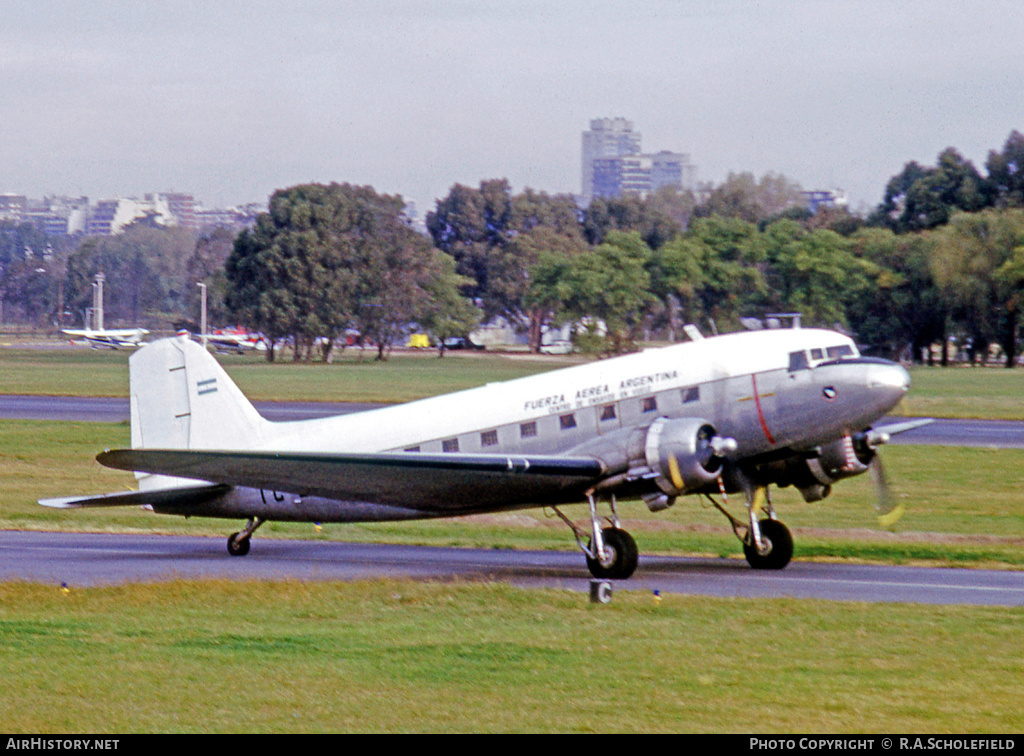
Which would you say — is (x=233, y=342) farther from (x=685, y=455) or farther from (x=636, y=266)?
(x=685, y=455)

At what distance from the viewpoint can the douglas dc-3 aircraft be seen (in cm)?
1975

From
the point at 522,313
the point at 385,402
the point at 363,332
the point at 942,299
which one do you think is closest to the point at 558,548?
the point at 385,402

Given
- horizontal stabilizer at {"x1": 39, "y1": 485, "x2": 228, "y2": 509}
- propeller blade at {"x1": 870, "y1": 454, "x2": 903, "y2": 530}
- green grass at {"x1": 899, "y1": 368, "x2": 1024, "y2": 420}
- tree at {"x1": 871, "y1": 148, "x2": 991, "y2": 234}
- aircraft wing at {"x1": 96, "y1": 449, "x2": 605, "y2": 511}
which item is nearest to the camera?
aircraft wing at {"x1": 96, "y1": 449, "x2": 605, "y2": 511}

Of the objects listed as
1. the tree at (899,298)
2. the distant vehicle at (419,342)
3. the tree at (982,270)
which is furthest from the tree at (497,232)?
the tree at (982,270)

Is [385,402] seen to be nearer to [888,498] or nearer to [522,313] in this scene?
[888,498]

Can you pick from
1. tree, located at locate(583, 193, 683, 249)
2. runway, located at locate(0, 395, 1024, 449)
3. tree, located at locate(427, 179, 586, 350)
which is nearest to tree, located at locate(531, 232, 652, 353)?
runway, located at locate(0, 395, 1024, 449)

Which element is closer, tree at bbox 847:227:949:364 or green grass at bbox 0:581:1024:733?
green grass at bbox 0:581:1024:733

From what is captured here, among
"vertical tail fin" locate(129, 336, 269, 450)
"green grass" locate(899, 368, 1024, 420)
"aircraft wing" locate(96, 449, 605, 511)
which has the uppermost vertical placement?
"vertical tail fin" locate(129, 336, 269, 450)

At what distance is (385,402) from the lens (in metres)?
65.6

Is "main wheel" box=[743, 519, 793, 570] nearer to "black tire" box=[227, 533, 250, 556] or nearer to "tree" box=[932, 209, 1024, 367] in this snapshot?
"black tire" box=[227, 533, 250, 556]

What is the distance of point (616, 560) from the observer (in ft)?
66.0

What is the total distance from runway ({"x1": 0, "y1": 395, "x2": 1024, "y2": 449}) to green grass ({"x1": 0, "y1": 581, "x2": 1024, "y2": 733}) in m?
29.5

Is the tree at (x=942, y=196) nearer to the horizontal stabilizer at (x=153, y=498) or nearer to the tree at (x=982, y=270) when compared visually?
the tree at (x=982, y=270)

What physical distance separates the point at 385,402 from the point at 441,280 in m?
84.6
